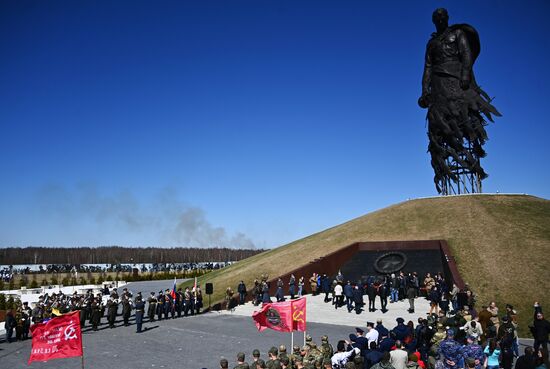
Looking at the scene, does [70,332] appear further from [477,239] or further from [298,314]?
[477,239]

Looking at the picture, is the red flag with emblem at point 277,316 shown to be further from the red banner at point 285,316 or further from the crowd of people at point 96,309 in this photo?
the crowd of people at point 96,309

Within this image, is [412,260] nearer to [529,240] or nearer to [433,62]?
[529,240]

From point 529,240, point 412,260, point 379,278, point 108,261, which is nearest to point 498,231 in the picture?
point 529,240

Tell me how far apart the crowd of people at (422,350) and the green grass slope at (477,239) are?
9.13 m

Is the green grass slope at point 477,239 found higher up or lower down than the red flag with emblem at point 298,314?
higher up

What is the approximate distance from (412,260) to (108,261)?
278ft

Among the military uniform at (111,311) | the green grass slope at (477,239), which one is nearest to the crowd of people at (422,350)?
the green grass slope at (477,239)

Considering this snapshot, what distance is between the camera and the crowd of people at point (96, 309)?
20.2 metres

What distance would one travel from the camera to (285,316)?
13844 millimetres

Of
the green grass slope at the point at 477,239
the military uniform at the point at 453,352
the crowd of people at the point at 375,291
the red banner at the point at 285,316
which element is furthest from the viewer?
the green grass slope at the point at 477,239

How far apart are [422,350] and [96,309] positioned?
1550 centimetres

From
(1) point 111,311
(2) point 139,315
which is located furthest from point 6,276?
(2) point 139,315

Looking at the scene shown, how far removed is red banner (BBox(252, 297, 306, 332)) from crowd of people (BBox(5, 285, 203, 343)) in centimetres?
909

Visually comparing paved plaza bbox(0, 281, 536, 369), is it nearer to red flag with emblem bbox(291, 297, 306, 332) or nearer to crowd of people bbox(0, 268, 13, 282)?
red flag with emblem bbox(291, 297, 306, 332)
